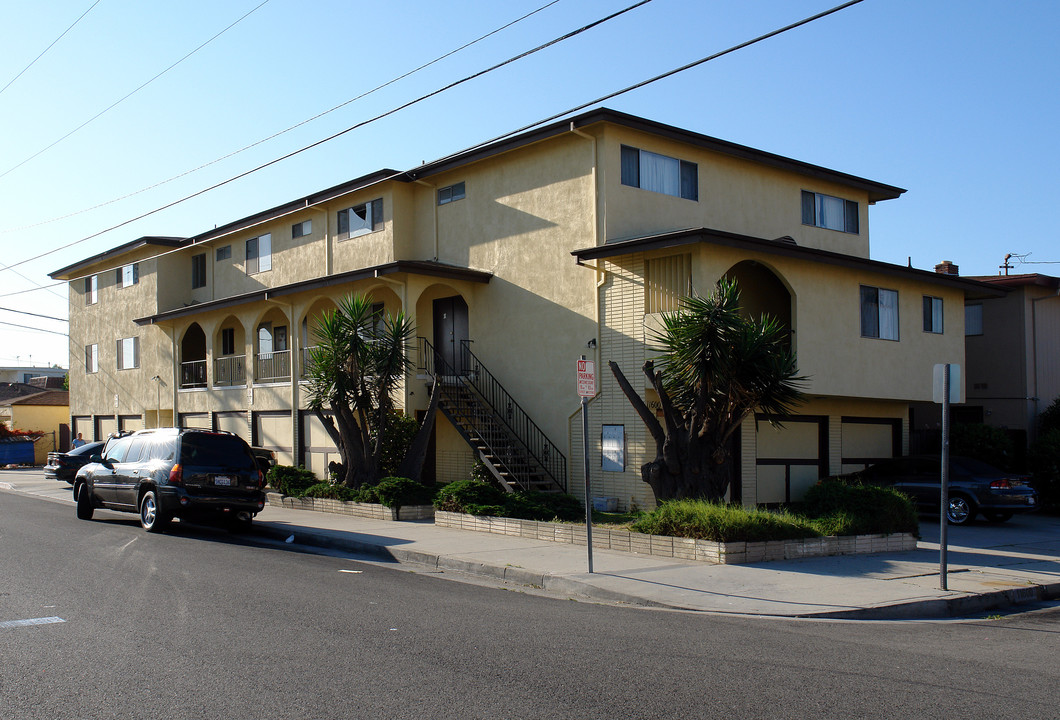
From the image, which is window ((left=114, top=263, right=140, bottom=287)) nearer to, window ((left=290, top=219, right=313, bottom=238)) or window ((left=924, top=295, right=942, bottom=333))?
window ((left=290, top=219, right=313, bottom=238))

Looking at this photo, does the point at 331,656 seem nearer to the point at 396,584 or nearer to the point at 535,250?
the point at 396,584

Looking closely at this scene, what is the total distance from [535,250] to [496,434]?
436 cm

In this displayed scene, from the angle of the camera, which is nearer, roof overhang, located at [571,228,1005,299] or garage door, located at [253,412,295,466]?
roof overhang, located at [571,228,1005,299]

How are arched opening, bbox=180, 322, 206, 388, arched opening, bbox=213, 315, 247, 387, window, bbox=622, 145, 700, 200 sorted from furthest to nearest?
arched opening, bbox=180, 322, 206, 388, arched opening, bbox=213, 315, 247, 387, window, bbox=622, 145, 700, 200

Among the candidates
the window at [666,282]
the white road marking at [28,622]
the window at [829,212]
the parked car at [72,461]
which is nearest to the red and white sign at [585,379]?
the window at [666,282]

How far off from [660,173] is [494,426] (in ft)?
22.6

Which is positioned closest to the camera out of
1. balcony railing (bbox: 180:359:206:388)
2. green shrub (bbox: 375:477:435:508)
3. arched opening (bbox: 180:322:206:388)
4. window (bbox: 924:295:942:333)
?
green shrub (bbox: 375:477:435:508)

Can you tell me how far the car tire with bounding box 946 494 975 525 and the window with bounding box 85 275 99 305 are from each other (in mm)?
34599

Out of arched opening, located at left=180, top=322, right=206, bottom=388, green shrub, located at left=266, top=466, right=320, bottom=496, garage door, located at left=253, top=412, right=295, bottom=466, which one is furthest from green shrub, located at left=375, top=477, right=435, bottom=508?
arched opening, located at left=180, top=322, right=206, bottom=388

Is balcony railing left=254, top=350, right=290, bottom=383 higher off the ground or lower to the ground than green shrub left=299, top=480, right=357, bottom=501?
higher

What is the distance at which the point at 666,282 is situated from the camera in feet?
60.2

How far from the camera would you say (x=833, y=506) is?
48.6 ft

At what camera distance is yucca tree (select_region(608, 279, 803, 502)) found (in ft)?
46.5

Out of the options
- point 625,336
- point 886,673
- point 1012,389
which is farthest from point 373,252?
point 886,673
